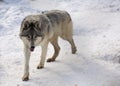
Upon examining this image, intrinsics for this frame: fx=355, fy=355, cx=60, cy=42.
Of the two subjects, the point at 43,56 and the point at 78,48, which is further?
the point at 78,48

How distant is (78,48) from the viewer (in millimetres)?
9516

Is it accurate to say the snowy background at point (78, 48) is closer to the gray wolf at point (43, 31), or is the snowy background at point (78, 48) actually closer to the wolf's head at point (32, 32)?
the gray wolf at point (43, 31)

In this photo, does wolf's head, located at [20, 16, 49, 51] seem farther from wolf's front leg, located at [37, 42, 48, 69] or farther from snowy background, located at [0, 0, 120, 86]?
snowy background, located at [0, 0, 120, 86]

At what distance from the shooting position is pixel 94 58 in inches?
346

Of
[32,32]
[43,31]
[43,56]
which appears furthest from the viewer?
[43,56]

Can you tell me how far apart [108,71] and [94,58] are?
0.79 metres

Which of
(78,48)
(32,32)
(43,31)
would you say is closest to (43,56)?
(43,31)

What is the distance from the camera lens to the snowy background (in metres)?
7.77

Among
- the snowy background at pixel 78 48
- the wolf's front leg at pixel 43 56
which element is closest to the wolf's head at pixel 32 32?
the wolf's front leg at pixel 43 56

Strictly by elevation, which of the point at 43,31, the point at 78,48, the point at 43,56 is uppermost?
the point at 43,31

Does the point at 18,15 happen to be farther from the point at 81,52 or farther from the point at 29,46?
the point at 29,46

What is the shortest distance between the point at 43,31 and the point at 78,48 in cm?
216

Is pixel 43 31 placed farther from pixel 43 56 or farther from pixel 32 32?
pixel 43 56

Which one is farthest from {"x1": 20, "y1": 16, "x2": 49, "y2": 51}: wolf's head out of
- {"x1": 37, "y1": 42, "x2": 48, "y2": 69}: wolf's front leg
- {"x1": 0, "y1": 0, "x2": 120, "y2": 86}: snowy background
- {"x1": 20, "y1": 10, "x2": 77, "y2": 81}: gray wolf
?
{"x1": 0, "y1": 0, "x2": 120, "y2": 86}: snowy background
